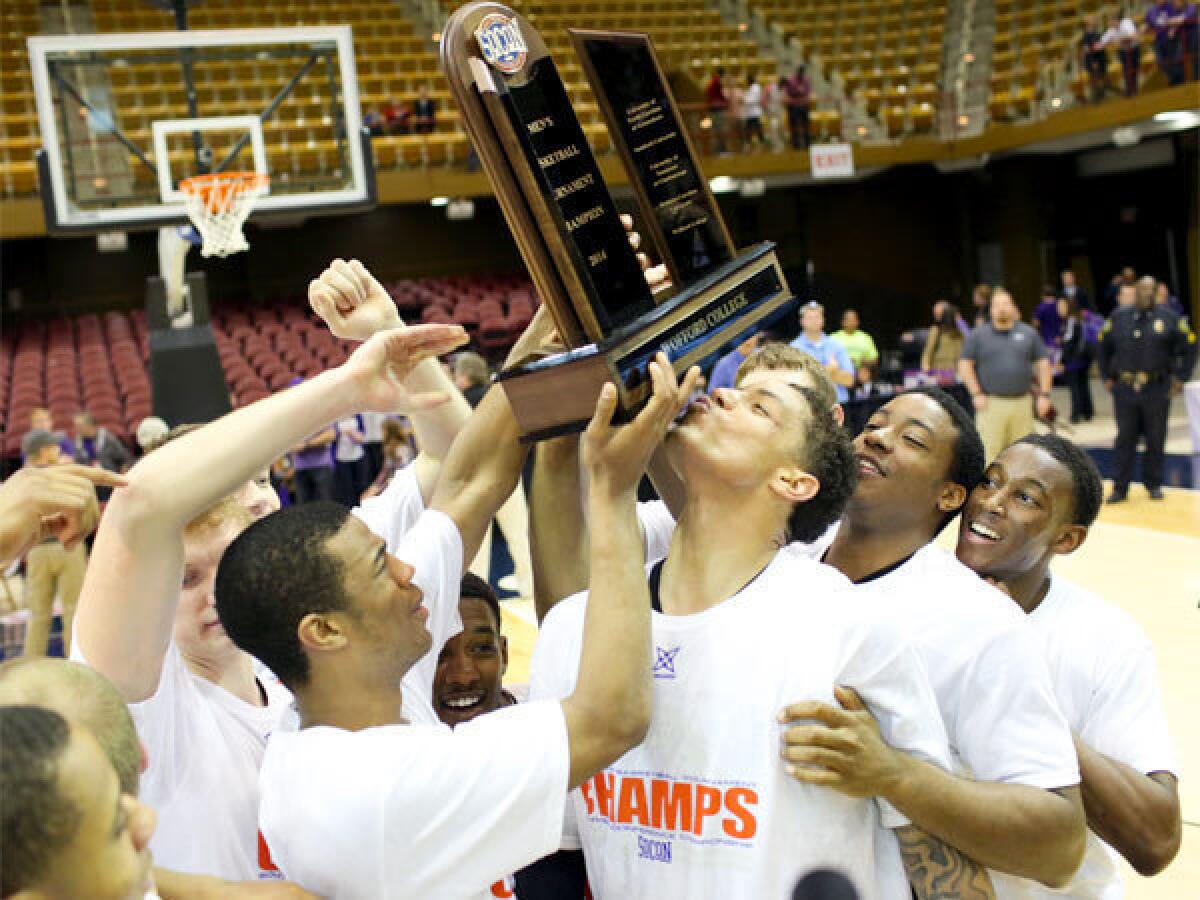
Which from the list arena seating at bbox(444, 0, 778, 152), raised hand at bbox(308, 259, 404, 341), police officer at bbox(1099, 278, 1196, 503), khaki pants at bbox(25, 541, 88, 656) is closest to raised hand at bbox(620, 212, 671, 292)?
raised hand at bbox(308, 259, 404, 341)

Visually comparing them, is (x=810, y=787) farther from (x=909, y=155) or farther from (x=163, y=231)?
(x=909, y=155)

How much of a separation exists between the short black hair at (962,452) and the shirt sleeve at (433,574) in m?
1.10

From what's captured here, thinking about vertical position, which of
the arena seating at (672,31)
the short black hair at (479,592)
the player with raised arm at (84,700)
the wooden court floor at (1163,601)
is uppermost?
the arena seating at (672,31)

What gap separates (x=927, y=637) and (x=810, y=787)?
41 centimetres

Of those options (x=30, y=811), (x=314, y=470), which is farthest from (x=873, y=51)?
(x=30, y=811)

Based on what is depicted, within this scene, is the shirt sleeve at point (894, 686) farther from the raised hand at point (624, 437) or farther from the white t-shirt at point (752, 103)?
the white t-shirt at point (752, 103)

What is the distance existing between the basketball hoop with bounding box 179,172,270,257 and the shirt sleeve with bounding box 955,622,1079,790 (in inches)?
311

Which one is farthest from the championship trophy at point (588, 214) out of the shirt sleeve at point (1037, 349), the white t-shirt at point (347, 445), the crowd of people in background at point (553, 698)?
the white t-shirt at point (347, 445)

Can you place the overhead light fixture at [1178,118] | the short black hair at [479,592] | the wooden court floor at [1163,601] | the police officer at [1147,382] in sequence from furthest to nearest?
1. the overhead light fixture at [1178,118]
2. the police officer at [1147,382]
3. the wooden court floor at [1163,601]
4. the short black hair at [479,592]

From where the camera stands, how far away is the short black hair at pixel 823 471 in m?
2.21

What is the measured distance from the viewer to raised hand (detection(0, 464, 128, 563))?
71.7 inches

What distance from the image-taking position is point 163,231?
11180 millimetres

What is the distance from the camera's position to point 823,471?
7.26 feet

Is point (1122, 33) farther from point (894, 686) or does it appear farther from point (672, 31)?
point (894, 686)
